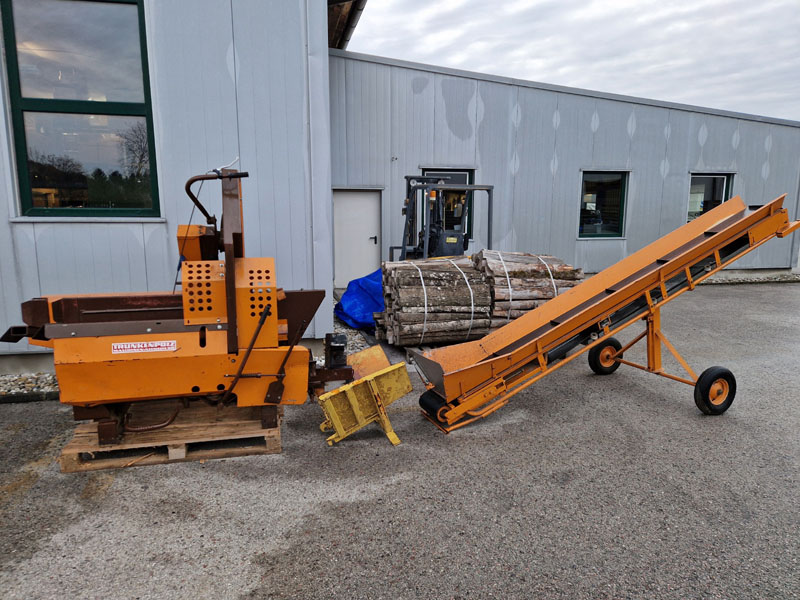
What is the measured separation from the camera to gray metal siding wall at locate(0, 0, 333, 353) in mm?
5543

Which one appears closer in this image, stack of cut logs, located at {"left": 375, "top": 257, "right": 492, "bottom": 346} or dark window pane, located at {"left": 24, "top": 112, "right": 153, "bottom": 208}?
dark window pane, located at {"left": 24, "top": 112, "right": 153, "bottom": 208}

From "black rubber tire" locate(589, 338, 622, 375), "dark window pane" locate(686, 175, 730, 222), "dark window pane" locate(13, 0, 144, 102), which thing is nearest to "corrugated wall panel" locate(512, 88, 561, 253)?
"dark window pane" locate(686, 175, 730, 222)

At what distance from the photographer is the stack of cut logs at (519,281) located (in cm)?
698

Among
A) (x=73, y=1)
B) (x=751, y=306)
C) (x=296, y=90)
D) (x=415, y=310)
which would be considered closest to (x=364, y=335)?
(x=415, y=310)

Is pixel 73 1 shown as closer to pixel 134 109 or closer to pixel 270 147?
pixel 134 109

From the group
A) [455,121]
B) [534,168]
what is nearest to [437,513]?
[455,121]

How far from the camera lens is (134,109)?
18.7 ft

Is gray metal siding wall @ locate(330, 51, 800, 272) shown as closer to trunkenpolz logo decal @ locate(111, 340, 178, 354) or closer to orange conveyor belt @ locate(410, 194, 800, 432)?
orange conveyor belt @ locate(410, 194, 800, 432)

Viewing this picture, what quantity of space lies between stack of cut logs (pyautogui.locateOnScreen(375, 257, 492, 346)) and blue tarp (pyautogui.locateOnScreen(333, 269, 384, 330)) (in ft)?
2.89

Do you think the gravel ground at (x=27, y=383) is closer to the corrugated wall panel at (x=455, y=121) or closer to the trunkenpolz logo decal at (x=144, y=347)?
the trunkenpolz logo decal at (x=144, y=347)

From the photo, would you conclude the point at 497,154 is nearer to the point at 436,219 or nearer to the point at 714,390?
the point at 436,219

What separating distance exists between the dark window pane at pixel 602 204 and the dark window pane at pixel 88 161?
10474mm

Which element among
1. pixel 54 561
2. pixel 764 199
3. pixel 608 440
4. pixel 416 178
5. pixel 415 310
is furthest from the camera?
pixel 764 199

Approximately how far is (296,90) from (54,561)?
16.6ft
